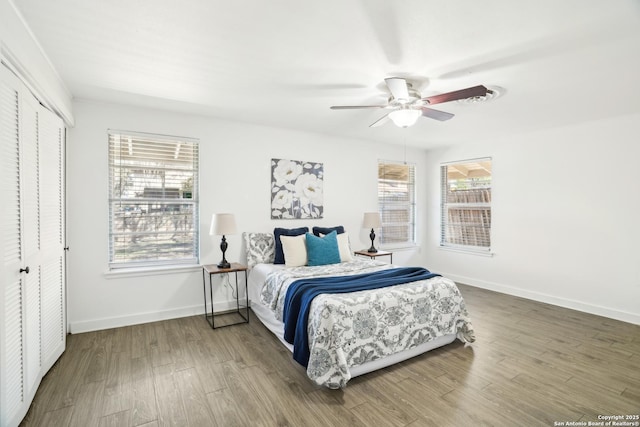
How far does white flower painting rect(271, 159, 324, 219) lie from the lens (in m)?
4.43

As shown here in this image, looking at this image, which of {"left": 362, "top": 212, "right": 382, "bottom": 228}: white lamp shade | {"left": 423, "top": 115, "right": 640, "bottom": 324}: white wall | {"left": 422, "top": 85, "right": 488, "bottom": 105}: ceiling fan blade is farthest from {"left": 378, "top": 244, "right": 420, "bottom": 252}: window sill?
{"left": 422, "top": 85, "right": 488, "bottom": 105}: ceiling fan blade

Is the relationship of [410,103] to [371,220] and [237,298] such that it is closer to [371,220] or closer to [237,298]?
[371,220]

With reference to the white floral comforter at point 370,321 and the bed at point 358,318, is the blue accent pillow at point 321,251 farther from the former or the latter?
the white floral comforter at point 370,321

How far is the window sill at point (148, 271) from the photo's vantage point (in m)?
3.47

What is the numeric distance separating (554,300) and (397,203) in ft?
8.94

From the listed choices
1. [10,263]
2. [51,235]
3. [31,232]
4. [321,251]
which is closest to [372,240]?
[321,251]

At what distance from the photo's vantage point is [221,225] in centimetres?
361

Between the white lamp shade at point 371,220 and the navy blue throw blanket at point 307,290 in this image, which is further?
the white lamp shade at point 371,220

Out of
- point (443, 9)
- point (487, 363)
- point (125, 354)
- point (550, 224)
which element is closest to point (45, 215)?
point (125, 354)

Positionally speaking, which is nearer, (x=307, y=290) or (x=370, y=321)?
(x=370, y=321)

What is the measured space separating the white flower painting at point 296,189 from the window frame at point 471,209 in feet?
8.29

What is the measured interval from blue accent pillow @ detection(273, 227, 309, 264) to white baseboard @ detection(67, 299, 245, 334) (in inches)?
33.1

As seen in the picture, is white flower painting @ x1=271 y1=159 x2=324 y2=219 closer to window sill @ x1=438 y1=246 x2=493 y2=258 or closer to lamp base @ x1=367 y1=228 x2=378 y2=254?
lamp base @ x1=367 y1=228 x2=378 y2=254

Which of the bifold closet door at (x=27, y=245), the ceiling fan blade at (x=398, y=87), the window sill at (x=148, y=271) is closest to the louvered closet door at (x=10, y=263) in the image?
the bifold closet door at (x=27, y=245)
